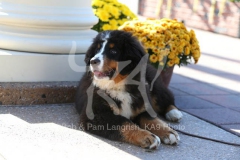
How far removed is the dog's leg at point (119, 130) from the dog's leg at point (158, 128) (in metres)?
0.17

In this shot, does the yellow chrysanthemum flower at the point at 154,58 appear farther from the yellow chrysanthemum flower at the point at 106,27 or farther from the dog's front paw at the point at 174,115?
the yellow chrysanthemum flower at the point at 106,27

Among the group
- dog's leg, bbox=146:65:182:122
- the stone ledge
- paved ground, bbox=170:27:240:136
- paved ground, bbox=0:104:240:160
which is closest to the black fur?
paved ground, bbox=0:104:240:160

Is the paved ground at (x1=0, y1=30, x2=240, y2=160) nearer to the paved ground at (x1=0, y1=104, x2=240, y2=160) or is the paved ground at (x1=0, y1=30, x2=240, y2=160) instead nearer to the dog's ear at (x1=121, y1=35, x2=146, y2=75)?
the paved ground at (x1=0, y1=104, x2=240, y2=160)

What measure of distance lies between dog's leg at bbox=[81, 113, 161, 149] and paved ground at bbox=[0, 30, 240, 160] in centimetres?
7

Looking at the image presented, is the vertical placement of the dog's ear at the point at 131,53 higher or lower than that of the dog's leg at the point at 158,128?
higher

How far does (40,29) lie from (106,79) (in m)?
1.57

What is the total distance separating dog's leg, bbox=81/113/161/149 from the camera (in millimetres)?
4312

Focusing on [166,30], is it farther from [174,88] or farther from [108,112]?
[108,112]

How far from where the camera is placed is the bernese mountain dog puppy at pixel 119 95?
4.49 meters

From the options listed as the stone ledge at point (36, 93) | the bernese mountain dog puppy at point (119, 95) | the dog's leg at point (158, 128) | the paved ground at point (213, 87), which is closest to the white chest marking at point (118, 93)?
the bernese mountain dog puppy at point (119, 95)

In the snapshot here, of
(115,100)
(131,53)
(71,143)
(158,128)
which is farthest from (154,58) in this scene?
(71,143)

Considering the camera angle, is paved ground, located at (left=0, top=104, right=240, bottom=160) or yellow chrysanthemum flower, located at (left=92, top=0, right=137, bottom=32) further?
yellow chrysanthemum flower, located at (left=92, top=0, right=137, bottom=32)

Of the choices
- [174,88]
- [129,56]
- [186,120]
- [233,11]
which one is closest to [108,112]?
[129,56]

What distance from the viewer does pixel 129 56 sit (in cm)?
472
